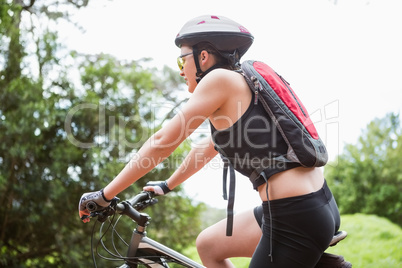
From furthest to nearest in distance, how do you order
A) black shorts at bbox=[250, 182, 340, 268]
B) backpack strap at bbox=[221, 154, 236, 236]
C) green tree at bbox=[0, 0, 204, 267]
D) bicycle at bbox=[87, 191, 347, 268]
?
green tree at bbox=[0, 0, 204, 267] → bicycle at bbox=[87, 191, 347, 268] → backpack strap at bbox=[221, 154, 236, 236] → black shorts at bbox=[250, 182, 340, 268]

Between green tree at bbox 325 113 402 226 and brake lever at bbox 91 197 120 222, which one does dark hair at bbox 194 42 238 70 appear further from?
green tree at bbox 325 113 402 226

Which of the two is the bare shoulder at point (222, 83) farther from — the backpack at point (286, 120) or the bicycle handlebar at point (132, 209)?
the bicycle handlebar at point (132, 209)

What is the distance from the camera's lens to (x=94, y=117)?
657cm

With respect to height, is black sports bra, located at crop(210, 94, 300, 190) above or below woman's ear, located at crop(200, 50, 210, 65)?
below

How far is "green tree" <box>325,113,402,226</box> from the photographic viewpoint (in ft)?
40.0

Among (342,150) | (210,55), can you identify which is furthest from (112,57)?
(342,150)

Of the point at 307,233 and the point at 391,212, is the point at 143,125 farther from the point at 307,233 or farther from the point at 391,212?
the point at 391,212

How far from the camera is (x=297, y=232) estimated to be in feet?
4.97

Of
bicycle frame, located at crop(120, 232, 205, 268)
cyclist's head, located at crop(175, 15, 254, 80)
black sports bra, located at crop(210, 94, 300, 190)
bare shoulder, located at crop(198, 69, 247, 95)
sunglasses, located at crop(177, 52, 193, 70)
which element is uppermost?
cyclist's head, located at crop(175, 15, 254, 80)

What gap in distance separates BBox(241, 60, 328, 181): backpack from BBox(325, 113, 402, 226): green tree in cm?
1118

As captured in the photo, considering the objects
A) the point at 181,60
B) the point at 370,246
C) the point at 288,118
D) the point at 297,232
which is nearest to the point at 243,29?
the point at 181,60

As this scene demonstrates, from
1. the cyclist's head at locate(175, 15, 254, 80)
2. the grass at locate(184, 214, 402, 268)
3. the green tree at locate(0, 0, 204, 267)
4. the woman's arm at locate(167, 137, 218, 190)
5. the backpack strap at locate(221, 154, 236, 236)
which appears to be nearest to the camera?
the backpack strap at locate(221, 154, 236, 236)

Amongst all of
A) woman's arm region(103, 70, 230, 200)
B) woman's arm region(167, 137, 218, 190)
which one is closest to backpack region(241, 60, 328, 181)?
woman's arm region(103, 70, 230, 200)

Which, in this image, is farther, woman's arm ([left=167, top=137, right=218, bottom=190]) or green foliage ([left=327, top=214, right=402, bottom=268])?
green foliage ([left=327, top=214, right=402, bottom=268])
